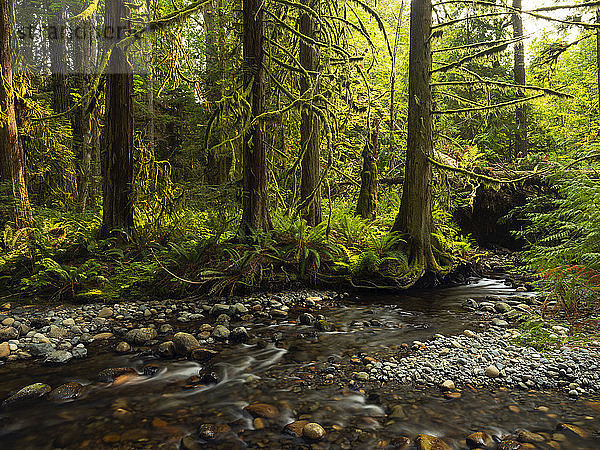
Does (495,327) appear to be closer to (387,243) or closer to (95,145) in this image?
(387,243)

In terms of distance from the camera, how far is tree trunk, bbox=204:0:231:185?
26.1ft

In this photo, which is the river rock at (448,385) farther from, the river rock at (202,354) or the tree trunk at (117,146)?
the tree trunk at (117,146)

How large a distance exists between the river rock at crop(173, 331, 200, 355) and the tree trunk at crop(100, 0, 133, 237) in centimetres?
439

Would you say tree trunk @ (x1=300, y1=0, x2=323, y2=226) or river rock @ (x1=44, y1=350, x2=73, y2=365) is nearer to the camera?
river rock @ (x1=44, y1=350, x2=73, y2=365)

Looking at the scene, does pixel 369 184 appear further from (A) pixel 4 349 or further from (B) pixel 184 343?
(A) pixel 4 349

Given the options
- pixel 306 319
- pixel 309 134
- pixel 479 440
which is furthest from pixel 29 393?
pixel 309 134

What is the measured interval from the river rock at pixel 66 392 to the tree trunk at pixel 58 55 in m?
14.6

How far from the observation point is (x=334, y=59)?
24.3 feet

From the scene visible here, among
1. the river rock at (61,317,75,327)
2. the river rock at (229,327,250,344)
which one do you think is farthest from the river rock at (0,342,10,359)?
the river rock at (229,327,250,344)

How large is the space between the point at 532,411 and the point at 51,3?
2006 cm

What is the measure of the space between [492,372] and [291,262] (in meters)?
4.39

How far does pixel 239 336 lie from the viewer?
5219mm

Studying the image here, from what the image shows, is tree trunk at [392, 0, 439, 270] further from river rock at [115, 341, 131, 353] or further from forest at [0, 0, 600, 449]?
river rock at [115, 341, 131, 353]

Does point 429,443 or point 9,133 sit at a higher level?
point 9,133
